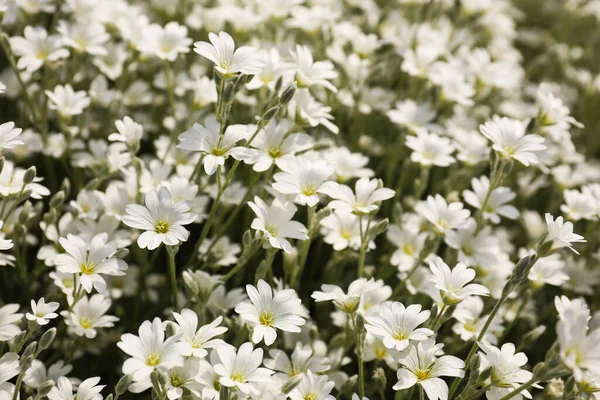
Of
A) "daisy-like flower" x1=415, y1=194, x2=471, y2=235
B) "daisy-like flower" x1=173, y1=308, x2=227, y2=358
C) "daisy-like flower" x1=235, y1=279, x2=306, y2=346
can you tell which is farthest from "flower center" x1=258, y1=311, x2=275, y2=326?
"daisy-like flower" x1=415, y1=194, x2=471, y2=235

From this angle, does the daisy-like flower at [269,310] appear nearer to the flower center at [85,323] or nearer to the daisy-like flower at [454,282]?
the daisy-like flower at [454,282]

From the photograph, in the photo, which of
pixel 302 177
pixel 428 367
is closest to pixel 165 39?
pixel 302 177

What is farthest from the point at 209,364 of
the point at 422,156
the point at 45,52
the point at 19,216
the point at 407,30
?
the point at 407,30

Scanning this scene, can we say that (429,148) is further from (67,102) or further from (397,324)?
(67,102)

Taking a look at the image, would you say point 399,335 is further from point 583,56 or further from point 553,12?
point 553,12

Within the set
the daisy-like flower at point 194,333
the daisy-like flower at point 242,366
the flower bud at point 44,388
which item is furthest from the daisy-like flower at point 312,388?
the flower bud at point 44,388

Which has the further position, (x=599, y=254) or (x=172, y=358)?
(x=599, y=254)
